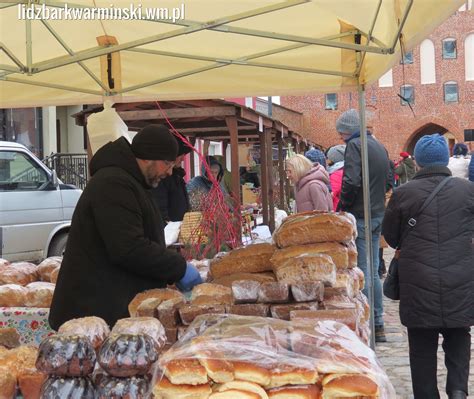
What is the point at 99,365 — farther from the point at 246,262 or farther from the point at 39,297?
the point at 39,297

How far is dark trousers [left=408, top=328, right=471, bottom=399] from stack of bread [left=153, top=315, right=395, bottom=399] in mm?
2240

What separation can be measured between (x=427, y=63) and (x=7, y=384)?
45.0 m

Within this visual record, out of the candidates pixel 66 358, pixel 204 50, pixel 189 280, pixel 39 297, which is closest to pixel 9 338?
pixel 66 358

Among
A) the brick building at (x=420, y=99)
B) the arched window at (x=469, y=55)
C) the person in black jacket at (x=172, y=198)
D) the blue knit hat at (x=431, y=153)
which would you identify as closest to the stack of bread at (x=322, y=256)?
the blue knit hat at (x=431, y=153)

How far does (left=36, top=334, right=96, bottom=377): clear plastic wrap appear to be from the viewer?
1.82 metres

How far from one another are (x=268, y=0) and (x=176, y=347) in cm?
239

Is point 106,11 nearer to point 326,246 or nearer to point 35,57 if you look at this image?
point 35,57

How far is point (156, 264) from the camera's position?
10.3 ft

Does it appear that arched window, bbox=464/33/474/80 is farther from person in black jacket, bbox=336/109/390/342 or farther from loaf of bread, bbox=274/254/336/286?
loaf of bread, bbox=274/254/336/286

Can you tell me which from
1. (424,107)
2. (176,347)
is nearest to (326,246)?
(176,347)

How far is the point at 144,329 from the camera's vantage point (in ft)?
6.77

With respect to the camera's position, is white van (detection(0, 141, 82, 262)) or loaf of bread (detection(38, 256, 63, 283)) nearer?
loaf of bread (detection(38, 256, 63, 283))

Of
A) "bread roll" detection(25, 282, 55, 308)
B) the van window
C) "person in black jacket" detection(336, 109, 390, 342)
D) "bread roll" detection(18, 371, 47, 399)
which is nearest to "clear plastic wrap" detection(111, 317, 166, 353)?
"bread roll" detection(18, 371, 47, 399)

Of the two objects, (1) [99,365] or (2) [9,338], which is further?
(2) [9,338]
